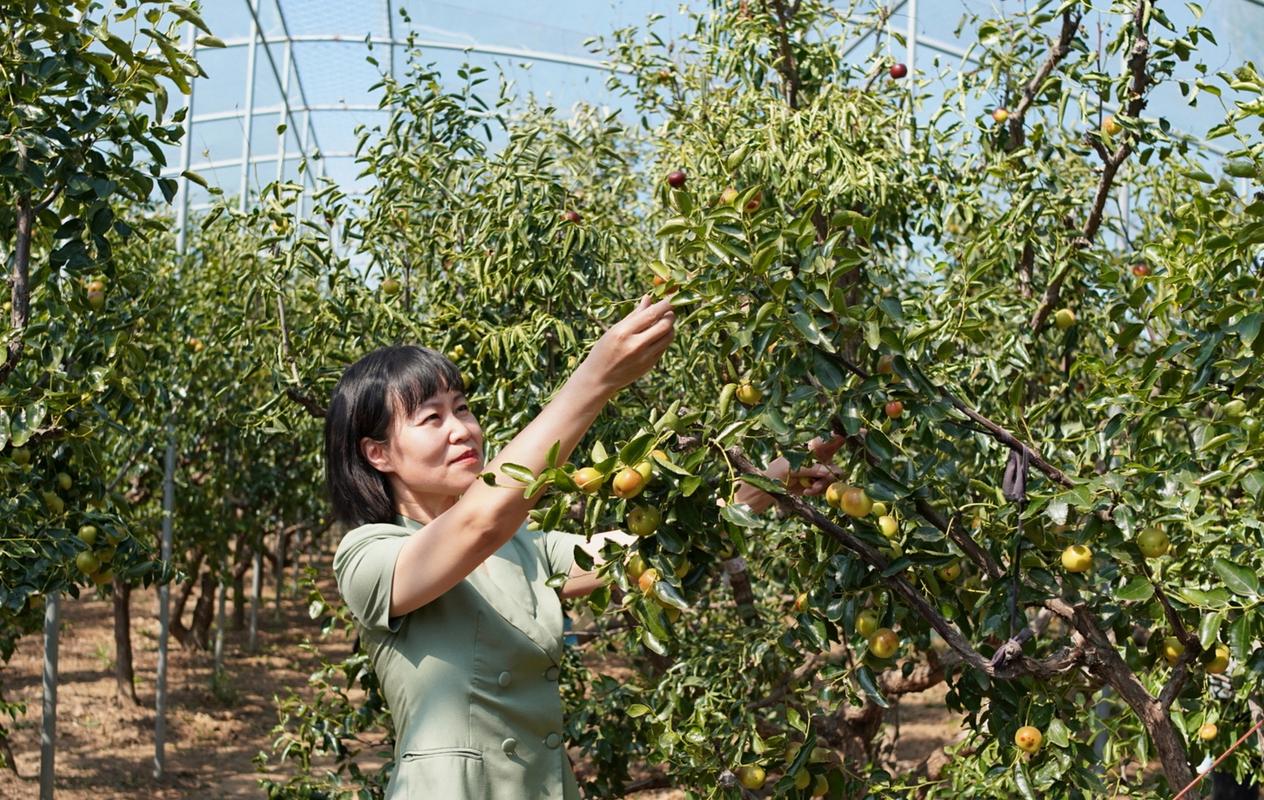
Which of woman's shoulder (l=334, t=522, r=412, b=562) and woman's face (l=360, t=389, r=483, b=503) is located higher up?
woman's face (l=360, t=389, r=483, b=503)

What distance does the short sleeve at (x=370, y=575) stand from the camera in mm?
1570

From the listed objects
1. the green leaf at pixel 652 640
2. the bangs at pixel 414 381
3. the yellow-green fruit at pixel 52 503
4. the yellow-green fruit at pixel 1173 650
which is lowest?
the yellow-green fruit at pixel 1173 650

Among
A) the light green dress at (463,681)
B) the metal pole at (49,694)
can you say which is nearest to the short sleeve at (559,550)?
the light green dress at (463,681)

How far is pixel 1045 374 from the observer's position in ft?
12.2

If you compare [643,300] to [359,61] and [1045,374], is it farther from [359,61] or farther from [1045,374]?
[359,61]

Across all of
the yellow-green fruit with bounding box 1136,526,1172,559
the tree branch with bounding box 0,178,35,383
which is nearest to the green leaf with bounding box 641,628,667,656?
the yellow-green fruit with bounding box 1136,526,1172,559

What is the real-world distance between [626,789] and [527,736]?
2091mm

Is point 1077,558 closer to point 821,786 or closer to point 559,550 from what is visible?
point 821,786

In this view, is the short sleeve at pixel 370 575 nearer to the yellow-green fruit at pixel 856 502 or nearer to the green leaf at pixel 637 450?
the green leaf at pixel 637 450

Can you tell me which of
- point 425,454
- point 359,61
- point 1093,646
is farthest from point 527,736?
point 359,61

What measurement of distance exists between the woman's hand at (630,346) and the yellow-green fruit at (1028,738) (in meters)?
0.69

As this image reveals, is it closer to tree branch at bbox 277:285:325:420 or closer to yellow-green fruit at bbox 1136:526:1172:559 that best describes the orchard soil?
tree branch at bbox 277:285:325:420

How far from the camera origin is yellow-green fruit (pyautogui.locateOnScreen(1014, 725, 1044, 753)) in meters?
1.64

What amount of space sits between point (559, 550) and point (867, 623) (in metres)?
0.45
